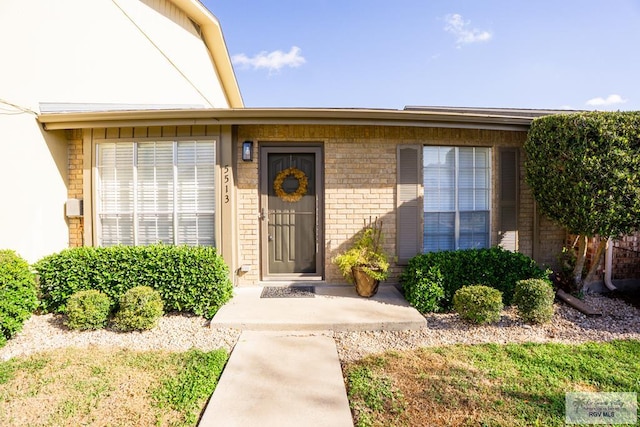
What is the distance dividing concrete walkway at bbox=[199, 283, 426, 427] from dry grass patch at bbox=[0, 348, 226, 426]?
294mm

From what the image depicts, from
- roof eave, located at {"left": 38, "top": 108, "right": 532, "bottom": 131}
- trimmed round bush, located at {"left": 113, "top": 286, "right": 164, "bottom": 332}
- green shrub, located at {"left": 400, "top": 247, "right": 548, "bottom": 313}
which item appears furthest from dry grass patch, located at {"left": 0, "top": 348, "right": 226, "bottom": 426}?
roof eave, located at {"left": 38, "top": 108, "right": 532, "bottom": 131}

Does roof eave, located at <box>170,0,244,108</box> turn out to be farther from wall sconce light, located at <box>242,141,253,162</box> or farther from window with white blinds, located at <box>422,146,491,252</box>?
window with white blinds, located at <box>422,146,491,252</box>

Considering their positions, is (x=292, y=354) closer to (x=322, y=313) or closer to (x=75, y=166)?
(x=322, y=313)

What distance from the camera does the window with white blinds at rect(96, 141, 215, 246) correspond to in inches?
195

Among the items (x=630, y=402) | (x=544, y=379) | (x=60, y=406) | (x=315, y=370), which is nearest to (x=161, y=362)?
(x=60, y=406)

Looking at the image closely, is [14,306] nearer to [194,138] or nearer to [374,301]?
[194,138]

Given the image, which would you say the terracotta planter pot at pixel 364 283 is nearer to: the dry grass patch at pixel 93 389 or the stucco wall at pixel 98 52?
the dry grass patch at pixel 93 389

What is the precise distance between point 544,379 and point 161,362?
3744mm

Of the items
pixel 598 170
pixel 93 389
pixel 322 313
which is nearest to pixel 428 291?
pixel 322 313

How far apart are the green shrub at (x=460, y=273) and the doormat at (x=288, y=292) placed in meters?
1.53

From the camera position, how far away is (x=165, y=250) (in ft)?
14.1

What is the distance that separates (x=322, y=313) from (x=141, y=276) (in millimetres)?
2599

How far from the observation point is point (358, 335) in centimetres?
365

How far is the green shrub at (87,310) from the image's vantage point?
3.70 meters
